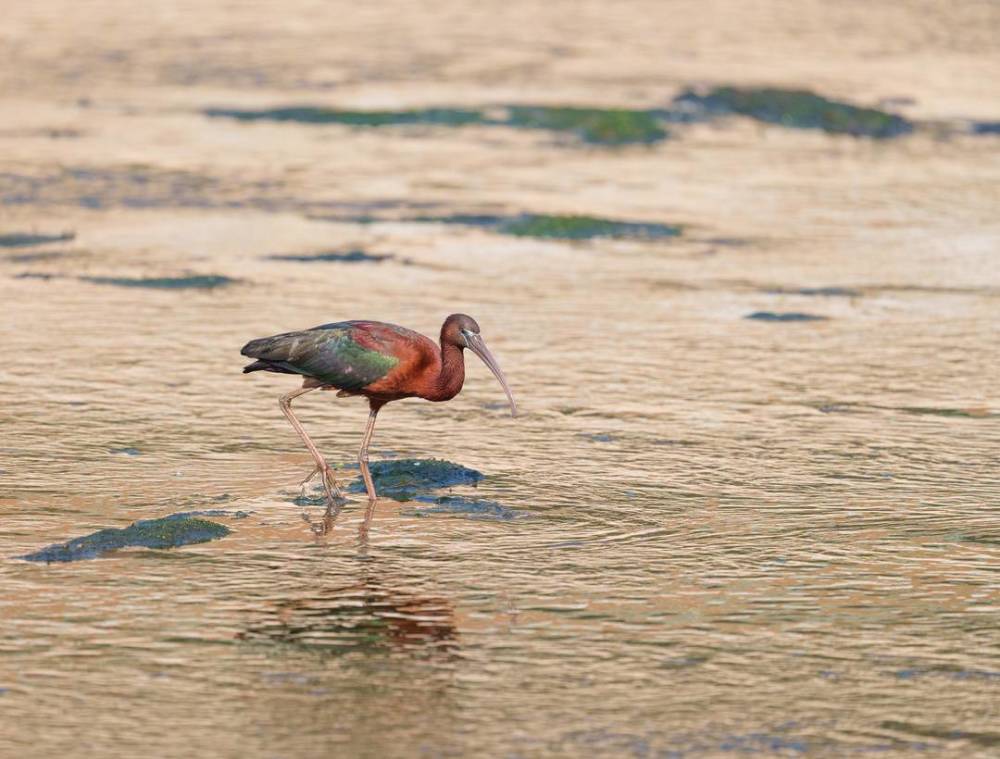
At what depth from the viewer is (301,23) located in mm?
30578

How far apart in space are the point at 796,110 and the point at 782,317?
390 inches

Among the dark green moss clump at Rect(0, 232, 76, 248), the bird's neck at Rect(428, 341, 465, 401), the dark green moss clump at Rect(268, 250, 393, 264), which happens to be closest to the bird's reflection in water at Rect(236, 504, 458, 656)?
the bird's neck at Rect(428, 341, 465, 401)

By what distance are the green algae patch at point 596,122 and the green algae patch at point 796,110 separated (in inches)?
40.7

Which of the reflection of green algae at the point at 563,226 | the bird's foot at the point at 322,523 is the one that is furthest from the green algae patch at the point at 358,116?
the bird's foot at the point at 322,523

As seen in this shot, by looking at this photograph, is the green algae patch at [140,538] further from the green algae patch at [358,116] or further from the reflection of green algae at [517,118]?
the green algae patch at [358,116]

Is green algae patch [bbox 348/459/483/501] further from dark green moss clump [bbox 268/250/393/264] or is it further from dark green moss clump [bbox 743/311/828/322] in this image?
dark green moss clump [bbox 268/250/393/264]

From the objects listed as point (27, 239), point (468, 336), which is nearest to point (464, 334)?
point (468, 336)

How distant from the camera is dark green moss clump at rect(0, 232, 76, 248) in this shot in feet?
53.0

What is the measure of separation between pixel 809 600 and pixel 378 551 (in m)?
1.87

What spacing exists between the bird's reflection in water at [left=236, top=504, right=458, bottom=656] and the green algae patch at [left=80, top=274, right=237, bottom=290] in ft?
22.0

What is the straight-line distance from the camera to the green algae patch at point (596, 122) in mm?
21828

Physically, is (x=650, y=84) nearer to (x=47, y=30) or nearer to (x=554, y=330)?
(x=47, y=30)

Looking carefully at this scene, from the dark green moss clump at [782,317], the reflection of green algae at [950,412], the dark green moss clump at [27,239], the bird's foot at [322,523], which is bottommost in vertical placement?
the bird's foot at [322,523]

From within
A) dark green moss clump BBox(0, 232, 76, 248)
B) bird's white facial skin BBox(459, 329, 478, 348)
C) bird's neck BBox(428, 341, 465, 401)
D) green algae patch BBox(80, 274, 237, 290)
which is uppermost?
bird's white facial skin BBox(459, 329, 478, 348)
